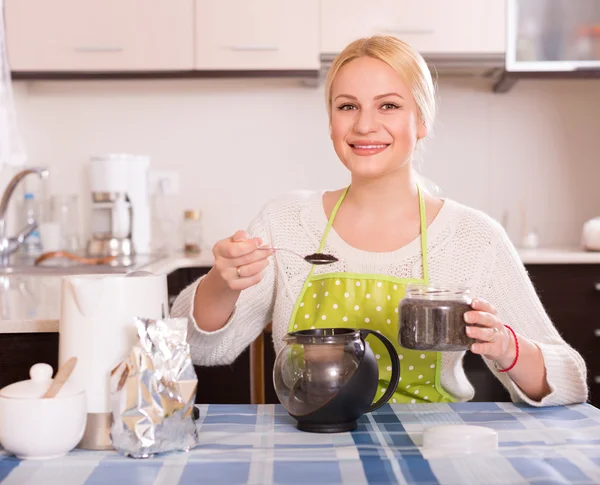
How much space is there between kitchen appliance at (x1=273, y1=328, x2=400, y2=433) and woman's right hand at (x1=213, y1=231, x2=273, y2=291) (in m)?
0.18

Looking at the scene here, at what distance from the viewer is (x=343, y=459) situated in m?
0.97

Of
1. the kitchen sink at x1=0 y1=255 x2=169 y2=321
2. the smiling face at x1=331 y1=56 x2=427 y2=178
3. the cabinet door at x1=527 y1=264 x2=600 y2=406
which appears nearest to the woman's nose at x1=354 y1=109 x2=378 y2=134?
the smiling face at x1=331 y1=56 x2=427 y2=178

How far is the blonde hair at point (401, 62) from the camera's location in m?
1.55

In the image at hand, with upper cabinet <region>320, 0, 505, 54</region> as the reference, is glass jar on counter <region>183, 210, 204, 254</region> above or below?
below

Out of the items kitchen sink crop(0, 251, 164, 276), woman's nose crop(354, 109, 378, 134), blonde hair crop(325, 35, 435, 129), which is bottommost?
kitchen sink crop(0, 251, 164, 276)

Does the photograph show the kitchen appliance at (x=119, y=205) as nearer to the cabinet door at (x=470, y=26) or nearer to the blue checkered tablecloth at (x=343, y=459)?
the cabinet door at (x=470, y=26)

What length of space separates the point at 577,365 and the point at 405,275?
0.37m

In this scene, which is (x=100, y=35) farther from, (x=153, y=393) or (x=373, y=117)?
(x=153, y=393)

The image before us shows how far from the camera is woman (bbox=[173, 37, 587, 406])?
1515mm

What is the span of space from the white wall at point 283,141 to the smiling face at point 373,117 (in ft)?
5.55

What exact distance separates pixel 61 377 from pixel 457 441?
0.46 m

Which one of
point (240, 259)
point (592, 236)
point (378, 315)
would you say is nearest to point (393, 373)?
point (240, 259)

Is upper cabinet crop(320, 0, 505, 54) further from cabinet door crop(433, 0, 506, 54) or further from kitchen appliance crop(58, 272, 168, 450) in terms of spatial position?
kitchen appliance crop(58, 272, 168, 450)

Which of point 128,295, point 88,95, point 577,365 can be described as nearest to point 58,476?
point 128,295
